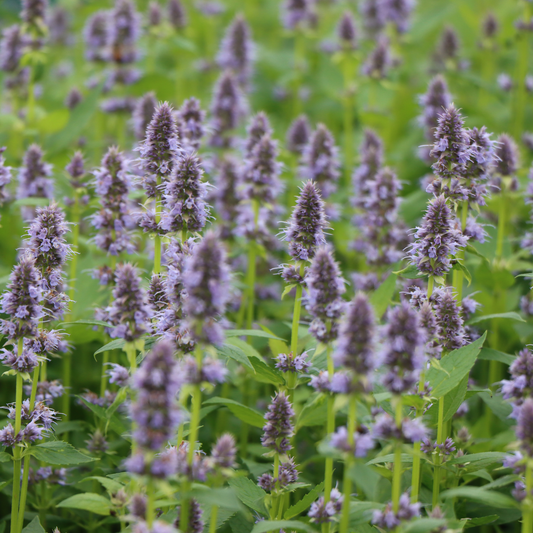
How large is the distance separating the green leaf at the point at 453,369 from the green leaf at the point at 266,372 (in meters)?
0.95

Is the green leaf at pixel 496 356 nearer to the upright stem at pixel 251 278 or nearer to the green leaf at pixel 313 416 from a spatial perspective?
the green leaf at pixel 313 416

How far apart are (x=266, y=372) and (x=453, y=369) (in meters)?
1.17

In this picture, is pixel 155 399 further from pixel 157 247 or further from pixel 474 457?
pixel 474 457

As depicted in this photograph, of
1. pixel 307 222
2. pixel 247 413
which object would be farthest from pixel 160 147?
pixel 247 413

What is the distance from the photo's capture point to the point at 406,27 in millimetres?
9992

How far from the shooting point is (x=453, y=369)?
410cm

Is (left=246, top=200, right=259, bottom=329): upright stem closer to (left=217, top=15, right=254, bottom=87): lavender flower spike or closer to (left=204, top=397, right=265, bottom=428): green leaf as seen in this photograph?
(left=204, top=397, right=265, bottom=428): green leaf

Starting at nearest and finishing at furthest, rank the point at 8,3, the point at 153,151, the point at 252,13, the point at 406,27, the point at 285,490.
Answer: the point at 285,490 < the point at 153,151 < the point at 406,27 < the point at 8,3 < the point at 252,13

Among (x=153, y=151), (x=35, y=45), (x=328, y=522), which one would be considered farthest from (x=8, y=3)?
(x=328, y=522)

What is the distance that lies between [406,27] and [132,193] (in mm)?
6453

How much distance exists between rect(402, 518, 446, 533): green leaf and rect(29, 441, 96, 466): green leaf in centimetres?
193

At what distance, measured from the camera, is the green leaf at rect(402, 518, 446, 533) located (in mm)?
3270

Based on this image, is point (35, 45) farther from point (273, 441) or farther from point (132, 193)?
point (273, 441)

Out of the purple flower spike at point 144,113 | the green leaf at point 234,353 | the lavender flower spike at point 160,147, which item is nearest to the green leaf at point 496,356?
the green leaf at point 234,353
